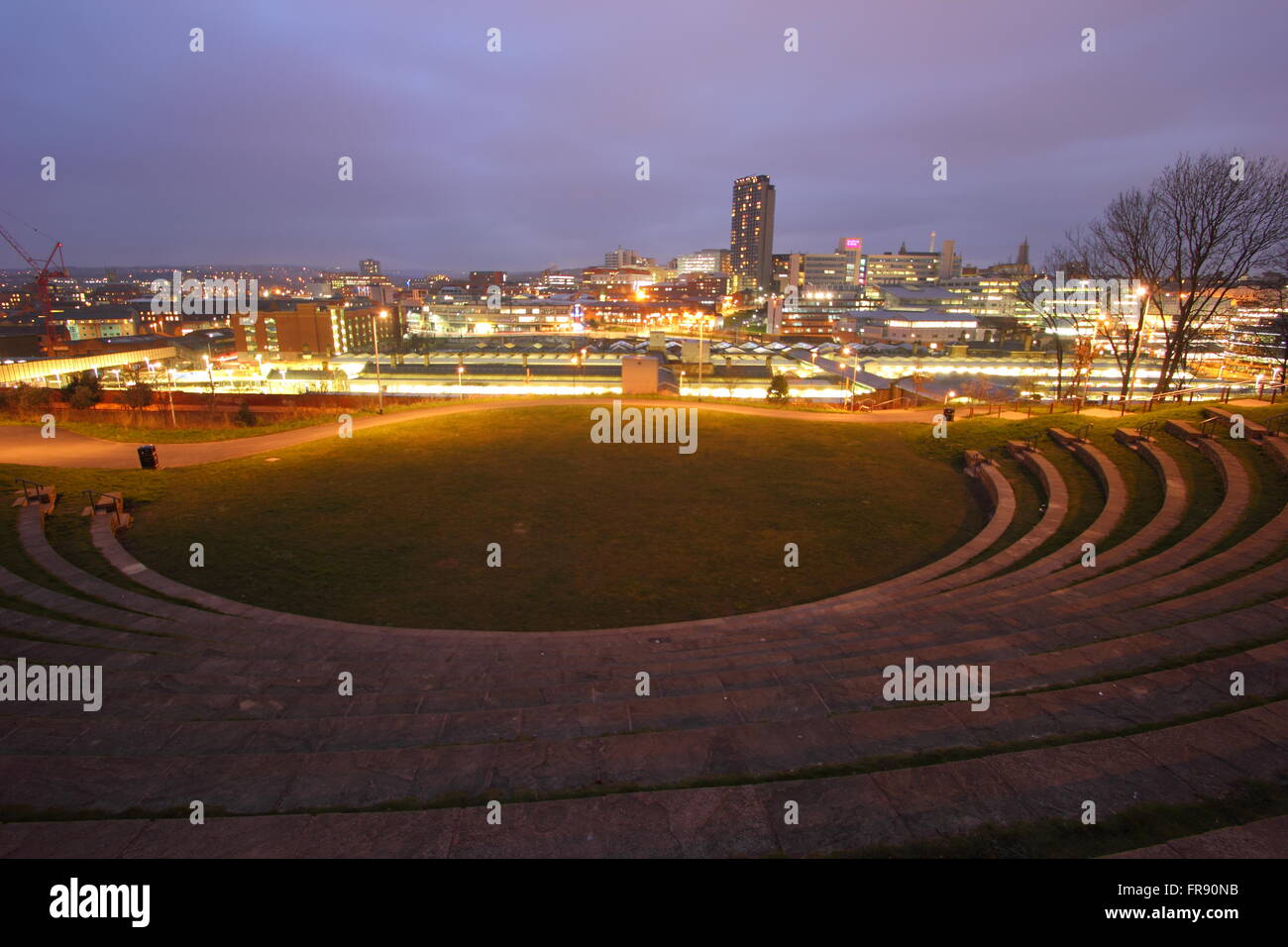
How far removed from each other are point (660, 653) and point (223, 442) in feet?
77.4

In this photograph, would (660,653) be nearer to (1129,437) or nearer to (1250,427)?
(1129,437)

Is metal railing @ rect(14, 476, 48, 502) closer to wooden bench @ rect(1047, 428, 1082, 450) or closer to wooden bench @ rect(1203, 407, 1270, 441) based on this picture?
wooden bench @ rect(1047, 428, 1082, 450)

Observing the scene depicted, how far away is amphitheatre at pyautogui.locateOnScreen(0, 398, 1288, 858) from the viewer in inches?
189

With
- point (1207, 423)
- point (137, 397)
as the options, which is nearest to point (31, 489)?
point (137, 397)

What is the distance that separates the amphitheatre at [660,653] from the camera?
480 cm

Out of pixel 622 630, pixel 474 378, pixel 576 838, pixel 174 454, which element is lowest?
pixel 622 630

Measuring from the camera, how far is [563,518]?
1694 cm

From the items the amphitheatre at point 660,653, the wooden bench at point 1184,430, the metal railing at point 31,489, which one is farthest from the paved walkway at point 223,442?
the wooden bench at point 1184,430

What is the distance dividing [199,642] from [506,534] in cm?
715
